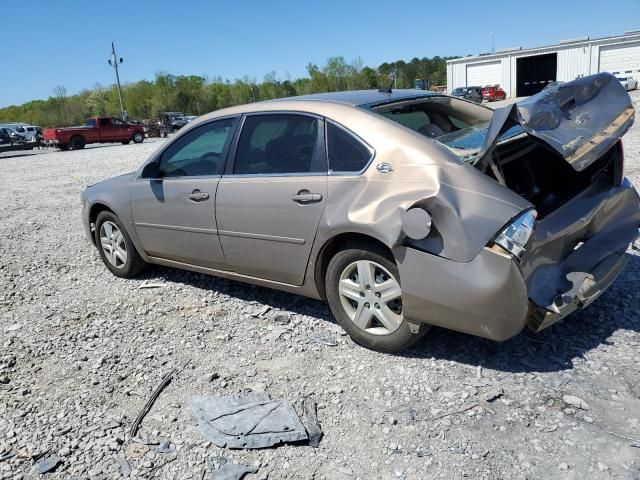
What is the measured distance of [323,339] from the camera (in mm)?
Answer: 3793

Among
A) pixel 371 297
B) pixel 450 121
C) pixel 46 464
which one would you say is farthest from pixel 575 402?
pixel 46 464

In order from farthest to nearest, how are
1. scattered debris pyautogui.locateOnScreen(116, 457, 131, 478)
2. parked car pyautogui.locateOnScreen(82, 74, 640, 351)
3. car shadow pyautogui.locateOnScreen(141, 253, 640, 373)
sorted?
car shadow pyautogui.locateOnScreen(141, 253, 640, 373), parked car pyautogui.locateOnScreen(82, 74, 640, 351), scattered debris pyautogui.locateOnScreen(116, 457, 131, 478)

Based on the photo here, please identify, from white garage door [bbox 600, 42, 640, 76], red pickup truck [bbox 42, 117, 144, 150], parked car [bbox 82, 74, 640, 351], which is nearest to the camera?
parked car [bbox 82, 74, 640, 351]

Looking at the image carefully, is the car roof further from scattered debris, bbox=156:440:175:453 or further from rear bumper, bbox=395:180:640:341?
scattered debris, bbox=156:440:175:453

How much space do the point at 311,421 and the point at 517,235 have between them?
1480 millimetres

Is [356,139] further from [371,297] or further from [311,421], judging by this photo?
[311,421]

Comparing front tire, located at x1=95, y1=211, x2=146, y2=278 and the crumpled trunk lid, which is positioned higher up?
the crumpled trunk lid

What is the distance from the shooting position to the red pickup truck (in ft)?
98.8

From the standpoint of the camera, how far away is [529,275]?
2936 mm

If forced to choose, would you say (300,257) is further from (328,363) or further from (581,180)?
(581,180)

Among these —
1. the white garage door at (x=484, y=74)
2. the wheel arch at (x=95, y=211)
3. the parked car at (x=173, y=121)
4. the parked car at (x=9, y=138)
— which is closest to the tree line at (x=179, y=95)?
the white garage door at (x=484, y=74)

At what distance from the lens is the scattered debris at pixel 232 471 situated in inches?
100

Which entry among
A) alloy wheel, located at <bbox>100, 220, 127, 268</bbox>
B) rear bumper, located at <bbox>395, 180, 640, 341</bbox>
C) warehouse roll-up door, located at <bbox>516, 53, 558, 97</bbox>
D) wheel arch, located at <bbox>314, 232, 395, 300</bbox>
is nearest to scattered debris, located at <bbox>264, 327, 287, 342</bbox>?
wheel arch, located at <bbox>314, 232, 395, 300</bbox>

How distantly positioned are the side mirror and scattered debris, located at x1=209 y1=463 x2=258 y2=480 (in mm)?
2780
